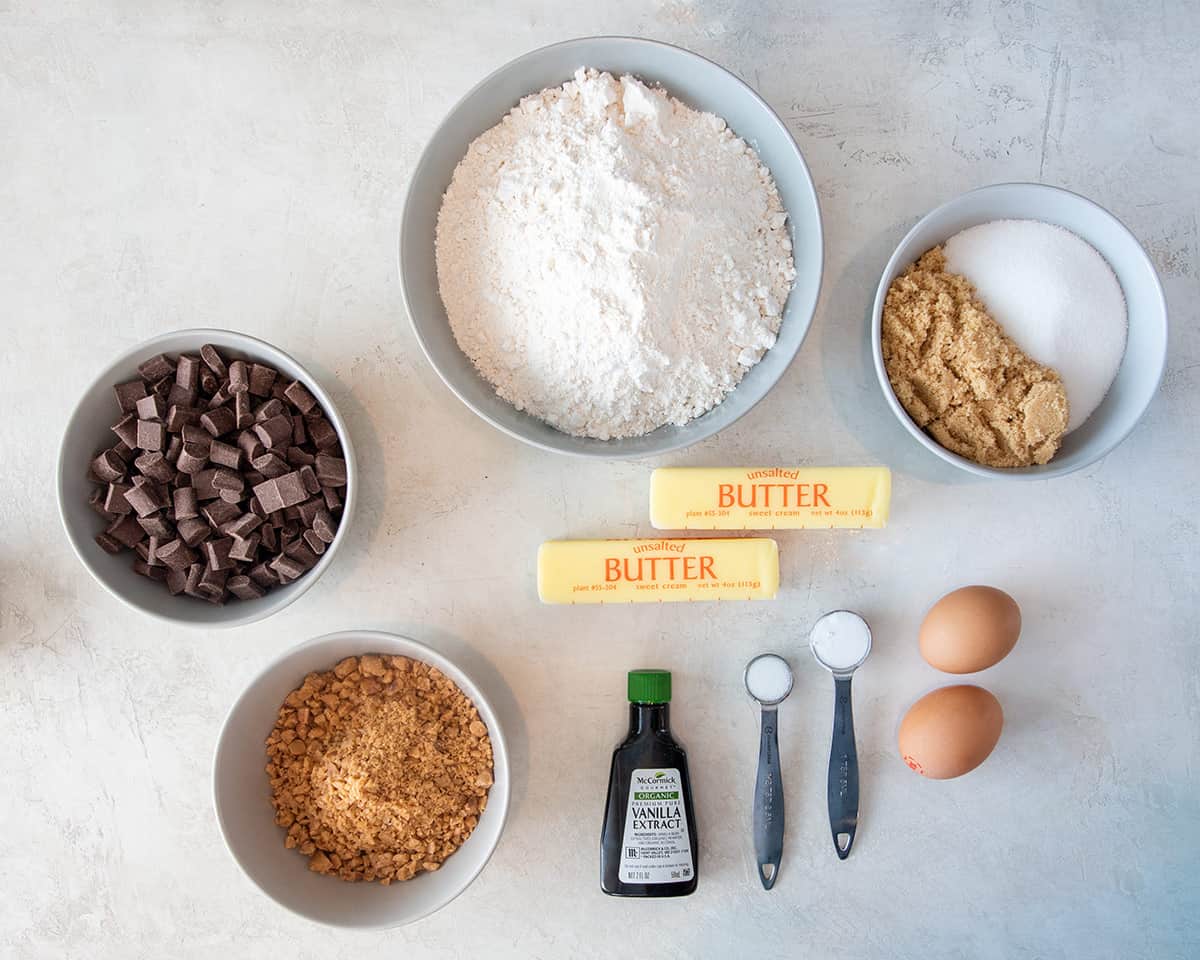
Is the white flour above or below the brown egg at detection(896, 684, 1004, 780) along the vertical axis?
above

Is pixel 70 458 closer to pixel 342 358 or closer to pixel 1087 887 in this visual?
pixel 342 358

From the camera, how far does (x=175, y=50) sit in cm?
110

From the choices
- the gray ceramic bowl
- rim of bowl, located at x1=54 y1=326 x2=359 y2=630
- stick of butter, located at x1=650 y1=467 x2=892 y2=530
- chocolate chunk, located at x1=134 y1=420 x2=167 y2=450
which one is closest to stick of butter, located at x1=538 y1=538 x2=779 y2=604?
stick of butter, located at x1=650 y1=467 x2=892 y2=530

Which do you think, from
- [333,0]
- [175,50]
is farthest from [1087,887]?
[175,50]

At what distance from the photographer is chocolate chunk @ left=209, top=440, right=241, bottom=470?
97 centimetres

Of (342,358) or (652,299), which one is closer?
(652,299)

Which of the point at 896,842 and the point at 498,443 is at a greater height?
the point at 498,443

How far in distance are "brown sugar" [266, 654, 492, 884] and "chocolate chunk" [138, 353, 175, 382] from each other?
0.40 m

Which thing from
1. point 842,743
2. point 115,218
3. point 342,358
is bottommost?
point 842,743

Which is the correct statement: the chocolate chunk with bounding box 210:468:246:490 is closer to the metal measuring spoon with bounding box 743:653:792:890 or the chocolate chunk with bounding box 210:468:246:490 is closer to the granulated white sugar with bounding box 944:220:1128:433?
the metal measuring spoon with bounding box 743:653:792:890

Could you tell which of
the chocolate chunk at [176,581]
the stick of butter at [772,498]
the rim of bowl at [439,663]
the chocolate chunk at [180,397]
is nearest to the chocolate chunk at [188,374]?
the chocolate chunk at [180,397]

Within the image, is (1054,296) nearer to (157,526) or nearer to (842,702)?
(842,702)

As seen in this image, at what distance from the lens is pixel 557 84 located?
3.38ft

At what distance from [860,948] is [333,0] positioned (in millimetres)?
1433
